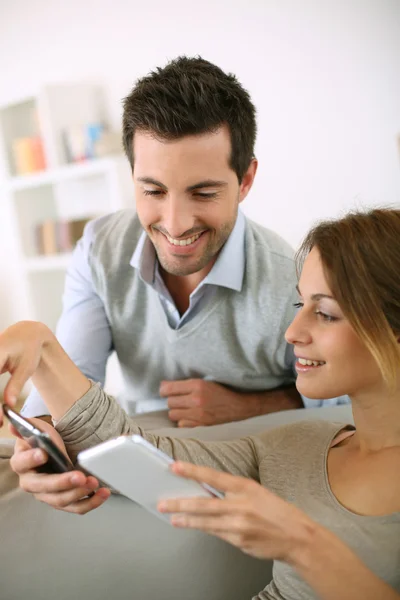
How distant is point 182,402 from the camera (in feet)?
5.90

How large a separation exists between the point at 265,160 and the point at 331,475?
2576mm

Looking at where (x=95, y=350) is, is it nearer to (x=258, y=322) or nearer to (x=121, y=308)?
(x=121, y=308)

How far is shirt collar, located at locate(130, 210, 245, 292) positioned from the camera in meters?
1.78

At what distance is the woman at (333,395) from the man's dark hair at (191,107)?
1.56 ft

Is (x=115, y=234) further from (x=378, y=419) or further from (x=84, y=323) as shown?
(x=378, y=419)

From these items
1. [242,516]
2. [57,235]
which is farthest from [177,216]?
[57,235]

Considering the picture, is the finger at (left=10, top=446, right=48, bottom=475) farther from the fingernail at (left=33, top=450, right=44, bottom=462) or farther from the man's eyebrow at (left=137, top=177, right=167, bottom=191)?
the man's eyebrow at (left=137, top=177, right=167, bottom=191)

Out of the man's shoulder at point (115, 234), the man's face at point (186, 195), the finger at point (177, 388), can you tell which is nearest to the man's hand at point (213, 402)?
the finger at point (177, 388)

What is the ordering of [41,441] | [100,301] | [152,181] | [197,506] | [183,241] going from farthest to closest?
[100,301] < [183,241] < [152,181] < [41,441] < [197,506]

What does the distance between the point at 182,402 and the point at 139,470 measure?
92 centimetres

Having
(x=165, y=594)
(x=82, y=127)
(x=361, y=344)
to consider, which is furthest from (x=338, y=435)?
(x=82, y=127)

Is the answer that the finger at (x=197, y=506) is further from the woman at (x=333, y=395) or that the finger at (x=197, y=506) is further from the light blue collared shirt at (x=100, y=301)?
the light blue collared shirt at (x=100, y=301)

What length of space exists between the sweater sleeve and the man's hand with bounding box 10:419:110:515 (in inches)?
4.3

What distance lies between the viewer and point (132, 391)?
2.03 meters
